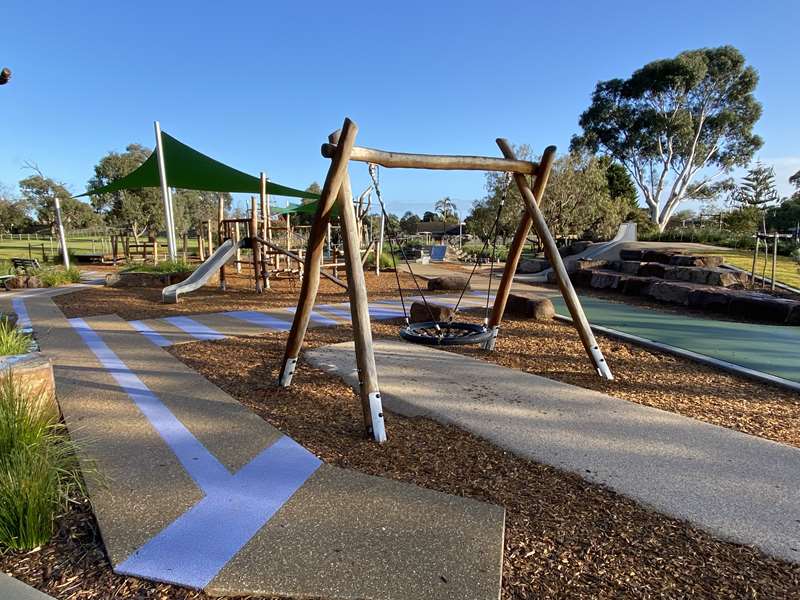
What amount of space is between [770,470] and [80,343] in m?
6.58

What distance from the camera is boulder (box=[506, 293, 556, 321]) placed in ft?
23.5

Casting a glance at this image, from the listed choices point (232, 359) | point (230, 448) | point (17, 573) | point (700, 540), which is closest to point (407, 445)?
point (230, 448)

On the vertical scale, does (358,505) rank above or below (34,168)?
below

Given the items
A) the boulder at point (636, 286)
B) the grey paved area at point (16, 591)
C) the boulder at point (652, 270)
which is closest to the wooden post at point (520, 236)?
the grey paved area at point (16, 591)

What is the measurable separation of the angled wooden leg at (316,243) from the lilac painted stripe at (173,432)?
3.22 ft

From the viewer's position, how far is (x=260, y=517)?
6.98ft

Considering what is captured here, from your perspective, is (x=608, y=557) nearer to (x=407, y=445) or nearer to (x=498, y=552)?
(x=498, y=552)

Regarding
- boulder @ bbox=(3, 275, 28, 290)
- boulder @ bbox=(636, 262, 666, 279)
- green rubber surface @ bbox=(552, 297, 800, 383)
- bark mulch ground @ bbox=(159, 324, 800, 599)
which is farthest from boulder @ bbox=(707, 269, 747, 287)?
boulder @ bbox=(3, 275, 28, 290)

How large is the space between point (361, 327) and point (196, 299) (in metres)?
7.67

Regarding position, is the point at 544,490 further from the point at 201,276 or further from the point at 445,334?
the point at 201,276

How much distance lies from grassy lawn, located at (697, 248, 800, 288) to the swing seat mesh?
28.2 feet

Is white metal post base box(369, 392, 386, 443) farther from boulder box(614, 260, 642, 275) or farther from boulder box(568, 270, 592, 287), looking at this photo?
boulder box(614, 260, 642, 275)

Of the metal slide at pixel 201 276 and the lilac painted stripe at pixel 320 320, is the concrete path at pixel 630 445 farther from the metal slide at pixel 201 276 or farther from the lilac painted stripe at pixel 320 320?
the metal slide at pixel 201 276

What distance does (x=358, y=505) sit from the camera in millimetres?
2230
